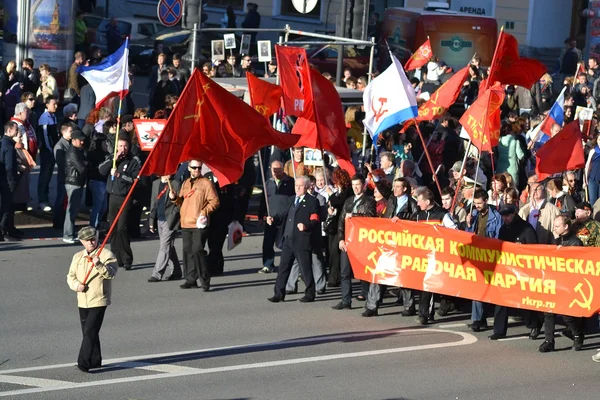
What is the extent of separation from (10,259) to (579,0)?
30.0 m

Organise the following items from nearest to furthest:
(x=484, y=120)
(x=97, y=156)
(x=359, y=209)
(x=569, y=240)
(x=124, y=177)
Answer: (x=569, y=240) < (x=359, y=209) < (x=484, y=120) < (x=124, y=177) < (x=97, y=156)

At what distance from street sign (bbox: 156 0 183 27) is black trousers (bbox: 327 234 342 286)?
28.4ft

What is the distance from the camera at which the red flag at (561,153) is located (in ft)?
55.6

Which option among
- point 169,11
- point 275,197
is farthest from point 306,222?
point 169,11

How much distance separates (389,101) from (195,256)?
335 centimetres

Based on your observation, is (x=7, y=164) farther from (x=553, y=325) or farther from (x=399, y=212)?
(x=553, y=325)

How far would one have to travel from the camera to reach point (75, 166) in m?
18.2

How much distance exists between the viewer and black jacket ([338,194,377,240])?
15617 millimetres

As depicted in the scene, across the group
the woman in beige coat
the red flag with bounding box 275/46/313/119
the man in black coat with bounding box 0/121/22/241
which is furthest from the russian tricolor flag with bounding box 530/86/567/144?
the woman in beige coat

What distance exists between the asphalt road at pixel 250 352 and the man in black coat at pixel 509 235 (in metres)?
0.18

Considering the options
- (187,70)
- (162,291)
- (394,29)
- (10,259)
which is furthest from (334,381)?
(394,29)

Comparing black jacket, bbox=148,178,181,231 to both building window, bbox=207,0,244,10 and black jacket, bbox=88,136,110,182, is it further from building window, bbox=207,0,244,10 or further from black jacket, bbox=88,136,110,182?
building window, bbox=207,0,244,10

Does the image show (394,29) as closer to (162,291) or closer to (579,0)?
(579,0)

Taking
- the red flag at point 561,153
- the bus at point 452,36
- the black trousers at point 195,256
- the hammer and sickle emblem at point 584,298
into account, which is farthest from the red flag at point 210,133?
the bus at point 452,36
